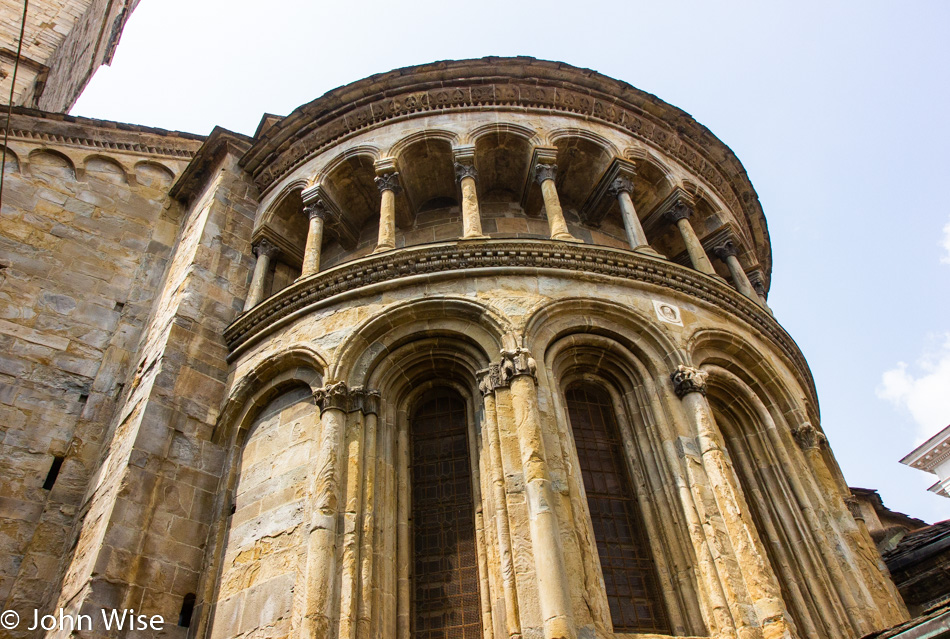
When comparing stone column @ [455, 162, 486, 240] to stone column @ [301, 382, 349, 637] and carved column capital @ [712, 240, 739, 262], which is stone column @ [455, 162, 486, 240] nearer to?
stone column @ [301, 382, 349, 637]

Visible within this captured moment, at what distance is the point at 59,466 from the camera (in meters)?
10.2

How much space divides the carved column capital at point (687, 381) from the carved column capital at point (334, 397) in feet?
14.1

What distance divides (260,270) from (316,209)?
1481 mm

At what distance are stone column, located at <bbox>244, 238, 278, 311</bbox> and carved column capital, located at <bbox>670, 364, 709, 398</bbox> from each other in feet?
21.6

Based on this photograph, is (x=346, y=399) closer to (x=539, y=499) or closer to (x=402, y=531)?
(x=402, y=531)

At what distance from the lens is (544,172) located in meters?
12.2

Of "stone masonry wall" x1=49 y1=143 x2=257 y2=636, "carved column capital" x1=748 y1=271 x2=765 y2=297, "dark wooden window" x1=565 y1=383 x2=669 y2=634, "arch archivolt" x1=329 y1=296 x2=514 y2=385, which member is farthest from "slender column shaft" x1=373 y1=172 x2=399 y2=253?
"carved column capital" x1=748 y1=271 x2=765 y2=297

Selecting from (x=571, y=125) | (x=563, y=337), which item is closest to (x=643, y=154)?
(x=571, y=125)

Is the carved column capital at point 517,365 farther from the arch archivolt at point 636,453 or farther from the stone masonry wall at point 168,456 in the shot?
the stone masonry wall at point 168,456

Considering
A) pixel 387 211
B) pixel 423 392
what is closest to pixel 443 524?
pixel 423 392

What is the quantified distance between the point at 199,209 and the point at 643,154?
28.6 ft

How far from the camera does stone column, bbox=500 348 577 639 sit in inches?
262

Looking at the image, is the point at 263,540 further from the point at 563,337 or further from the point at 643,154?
the point at 643,154

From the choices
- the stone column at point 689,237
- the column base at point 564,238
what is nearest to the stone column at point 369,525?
the column base at point 564,238
